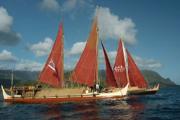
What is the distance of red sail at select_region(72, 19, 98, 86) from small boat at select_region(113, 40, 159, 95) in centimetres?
2453

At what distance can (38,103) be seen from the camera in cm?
7856

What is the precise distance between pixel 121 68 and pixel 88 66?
87.1 ft

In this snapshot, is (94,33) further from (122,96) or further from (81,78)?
(122,96)

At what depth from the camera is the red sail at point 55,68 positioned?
8112 cm

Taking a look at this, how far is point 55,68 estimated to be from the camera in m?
81.3

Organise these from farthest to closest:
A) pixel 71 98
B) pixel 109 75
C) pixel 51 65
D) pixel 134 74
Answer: pixel 134 74 < pixel 109 75 < pixel 51 65 < pixel 71 98

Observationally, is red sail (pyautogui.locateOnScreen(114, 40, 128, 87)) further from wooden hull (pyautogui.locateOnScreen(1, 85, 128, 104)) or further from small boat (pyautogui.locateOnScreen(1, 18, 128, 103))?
wooden hull (pyautogui.locateOnScreen(1, 85, 128, 104))

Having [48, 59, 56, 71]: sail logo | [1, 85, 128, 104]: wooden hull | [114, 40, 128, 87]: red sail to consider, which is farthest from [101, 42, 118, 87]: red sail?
[114, 40, 128, 87]: red sail

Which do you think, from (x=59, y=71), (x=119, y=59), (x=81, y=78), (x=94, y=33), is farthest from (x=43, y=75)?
(x=119, y=59)

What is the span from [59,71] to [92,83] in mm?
8615

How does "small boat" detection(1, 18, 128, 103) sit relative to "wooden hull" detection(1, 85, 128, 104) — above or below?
above

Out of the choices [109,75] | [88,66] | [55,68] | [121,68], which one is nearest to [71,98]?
[55,68]

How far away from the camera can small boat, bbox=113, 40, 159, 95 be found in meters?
106

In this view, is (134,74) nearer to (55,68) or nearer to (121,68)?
(121,68)
